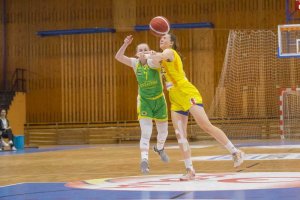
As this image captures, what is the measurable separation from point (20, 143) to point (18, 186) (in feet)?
50.5

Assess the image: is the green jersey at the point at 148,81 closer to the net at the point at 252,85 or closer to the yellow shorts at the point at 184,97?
the yellow shorts at the point at 184,97

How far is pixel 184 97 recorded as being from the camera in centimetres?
704

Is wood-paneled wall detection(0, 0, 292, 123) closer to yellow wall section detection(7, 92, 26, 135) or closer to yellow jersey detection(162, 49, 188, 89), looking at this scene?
yellow wall section detection(7, 92, 26, 135)

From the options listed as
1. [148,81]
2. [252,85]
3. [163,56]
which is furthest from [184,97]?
[252,85]

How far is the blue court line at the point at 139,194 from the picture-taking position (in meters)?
5.08

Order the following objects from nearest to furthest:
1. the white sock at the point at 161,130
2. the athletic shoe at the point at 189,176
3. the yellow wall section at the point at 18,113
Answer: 1. the athletic shoe at the point at 189,176
2. the white sock at the point at 161,130
3. the yellow wall section at the point at 18,113

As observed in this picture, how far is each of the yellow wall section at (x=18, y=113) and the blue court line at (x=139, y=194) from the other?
68.2 ft

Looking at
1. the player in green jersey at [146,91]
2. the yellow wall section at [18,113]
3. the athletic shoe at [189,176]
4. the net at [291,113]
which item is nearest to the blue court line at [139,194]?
the athletic shoe at [189,176]

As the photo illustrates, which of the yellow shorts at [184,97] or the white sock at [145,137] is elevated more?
the yellow shorts at [184,97]

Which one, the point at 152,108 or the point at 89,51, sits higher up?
the point at 89,51

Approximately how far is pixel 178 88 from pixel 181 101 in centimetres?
17

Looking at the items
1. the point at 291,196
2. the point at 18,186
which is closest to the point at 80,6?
the point at 18,186

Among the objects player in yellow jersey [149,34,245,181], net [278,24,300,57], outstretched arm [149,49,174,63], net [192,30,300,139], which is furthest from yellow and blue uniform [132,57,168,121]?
net [192,30,300,139]

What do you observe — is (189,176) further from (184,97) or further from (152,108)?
(152,108)
